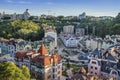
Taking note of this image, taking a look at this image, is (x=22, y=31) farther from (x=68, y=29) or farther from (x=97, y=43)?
(x=68, y=29)

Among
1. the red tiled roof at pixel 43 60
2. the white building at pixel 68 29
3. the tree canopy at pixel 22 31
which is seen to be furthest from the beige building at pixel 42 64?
the white building at pixel 68 29

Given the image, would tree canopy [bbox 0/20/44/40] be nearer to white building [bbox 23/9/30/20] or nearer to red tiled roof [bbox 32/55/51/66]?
red tiled roof [bbox 32/55/51/66]

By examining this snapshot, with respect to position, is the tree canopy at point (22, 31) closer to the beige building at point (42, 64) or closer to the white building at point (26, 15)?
the beige building at point (42, 64)

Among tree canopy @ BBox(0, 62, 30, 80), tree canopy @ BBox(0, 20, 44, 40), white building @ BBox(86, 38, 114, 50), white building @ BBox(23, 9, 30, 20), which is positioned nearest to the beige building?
tree canopy @ BBox(0, 62, 30, 80)

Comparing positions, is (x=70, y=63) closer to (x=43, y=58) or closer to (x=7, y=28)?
(x=43, y=58)

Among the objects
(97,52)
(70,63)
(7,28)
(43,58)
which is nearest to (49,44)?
(70,63)

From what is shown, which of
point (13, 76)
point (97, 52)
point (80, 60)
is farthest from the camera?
point (80, 60)

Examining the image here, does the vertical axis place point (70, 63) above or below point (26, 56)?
below

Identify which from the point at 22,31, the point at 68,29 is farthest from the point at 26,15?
the point at 22,31

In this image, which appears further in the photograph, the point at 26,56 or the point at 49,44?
the point at 49,44

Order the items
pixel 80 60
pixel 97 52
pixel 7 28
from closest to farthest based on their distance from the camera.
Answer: pixel 97 52 → pixel 80 60 → pixel 7 28

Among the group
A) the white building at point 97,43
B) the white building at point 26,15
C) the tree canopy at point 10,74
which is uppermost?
the white building at point 26,15
